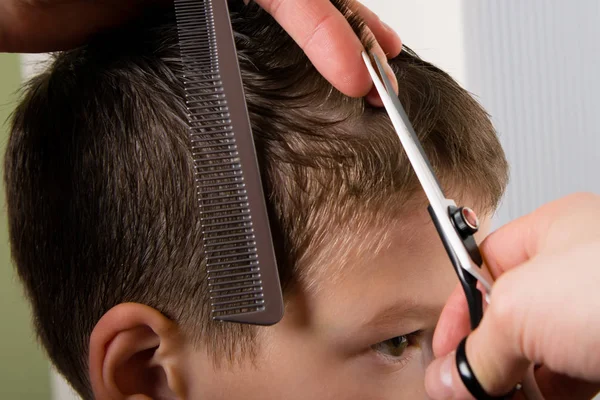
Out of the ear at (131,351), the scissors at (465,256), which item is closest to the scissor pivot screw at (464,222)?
the scissors at (465,256)

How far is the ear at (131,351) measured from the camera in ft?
2.18

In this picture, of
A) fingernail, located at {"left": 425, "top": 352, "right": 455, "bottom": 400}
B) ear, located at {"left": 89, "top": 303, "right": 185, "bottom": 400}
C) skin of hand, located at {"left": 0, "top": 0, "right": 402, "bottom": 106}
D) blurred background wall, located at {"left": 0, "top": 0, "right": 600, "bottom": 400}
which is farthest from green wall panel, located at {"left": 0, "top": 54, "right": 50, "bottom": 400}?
fingernail, located at {"left": 425, "top": 352, "right": 455, "bottom": 400}

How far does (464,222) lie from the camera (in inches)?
19.3

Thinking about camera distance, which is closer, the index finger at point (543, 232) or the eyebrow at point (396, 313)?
the index finger at point (543, 232)

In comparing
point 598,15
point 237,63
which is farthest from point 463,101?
point 598,15

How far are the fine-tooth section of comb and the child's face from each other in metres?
0.07

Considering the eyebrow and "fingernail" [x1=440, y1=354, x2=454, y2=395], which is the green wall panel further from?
"fingernail" [x1=440, y1=354, x2=454, y2=395]

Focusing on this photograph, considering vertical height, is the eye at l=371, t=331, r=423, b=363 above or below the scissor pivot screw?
below

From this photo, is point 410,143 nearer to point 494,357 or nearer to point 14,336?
point 494,357

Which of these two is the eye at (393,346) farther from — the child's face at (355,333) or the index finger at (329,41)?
the index finger at (329,41)

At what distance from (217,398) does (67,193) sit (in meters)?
0.27

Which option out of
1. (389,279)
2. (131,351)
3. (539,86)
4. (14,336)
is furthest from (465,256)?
(14,336)

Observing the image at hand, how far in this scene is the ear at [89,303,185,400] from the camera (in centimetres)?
66

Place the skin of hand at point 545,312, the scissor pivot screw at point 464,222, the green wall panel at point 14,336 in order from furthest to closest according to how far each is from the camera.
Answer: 1. the green wall panel at point 14,336
2. the scissor pivot screw at point 464,222
3. the skin of hand at point 545,312
